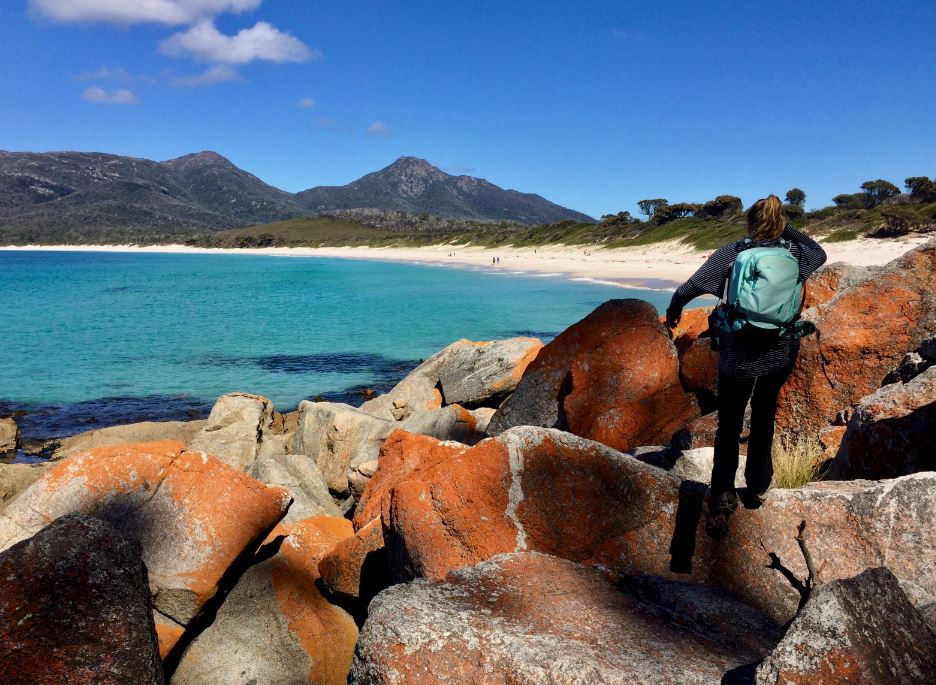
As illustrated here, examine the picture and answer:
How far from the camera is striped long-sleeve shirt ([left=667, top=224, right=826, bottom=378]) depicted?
10.4 ft

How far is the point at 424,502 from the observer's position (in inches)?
138

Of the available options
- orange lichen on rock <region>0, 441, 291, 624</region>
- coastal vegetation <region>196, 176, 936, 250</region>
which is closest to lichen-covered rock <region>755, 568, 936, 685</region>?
orange lichen on rock <region>0, 441, 291, 624</region>

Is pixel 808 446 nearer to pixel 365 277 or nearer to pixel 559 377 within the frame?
pixel 559 377

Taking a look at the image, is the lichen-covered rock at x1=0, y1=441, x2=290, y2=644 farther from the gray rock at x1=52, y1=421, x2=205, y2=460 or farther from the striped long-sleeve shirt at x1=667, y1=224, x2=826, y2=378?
the gray rock at x1=52, y1=421, x2=205, y2=460

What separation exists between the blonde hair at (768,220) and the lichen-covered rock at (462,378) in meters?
6.13

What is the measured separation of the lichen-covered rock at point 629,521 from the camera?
10.3ft

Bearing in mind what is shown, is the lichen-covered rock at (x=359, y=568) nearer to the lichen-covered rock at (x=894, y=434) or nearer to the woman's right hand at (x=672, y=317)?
the woman's right hand at (x=672, y=317)

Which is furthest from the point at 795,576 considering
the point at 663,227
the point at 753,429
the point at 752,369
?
the point at 663,227

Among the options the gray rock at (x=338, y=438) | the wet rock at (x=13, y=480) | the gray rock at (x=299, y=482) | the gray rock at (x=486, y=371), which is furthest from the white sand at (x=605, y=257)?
the wet rock at (x=13, y=480)

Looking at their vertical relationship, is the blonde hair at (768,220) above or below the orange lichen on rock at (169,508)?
above

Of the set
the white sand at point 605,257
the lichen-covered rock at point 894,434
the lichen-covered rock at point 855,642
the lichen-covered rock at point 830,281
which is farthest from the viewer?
the white sand at point 605,257

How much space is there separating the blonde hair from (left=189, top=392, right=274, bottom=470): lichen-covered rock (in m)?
6.67

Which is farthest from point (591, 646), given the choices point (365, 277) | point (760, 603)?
point (365, 277)

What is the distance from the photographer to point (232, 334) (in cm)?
2634
